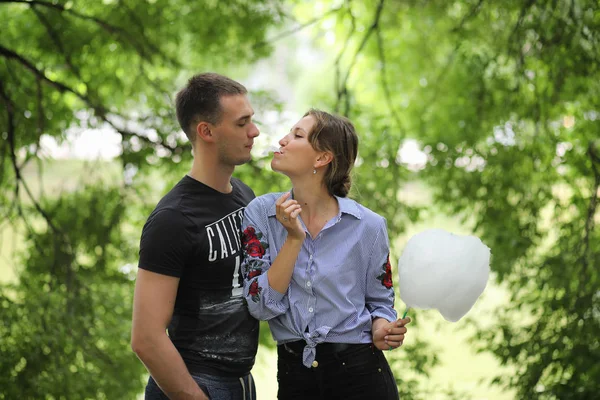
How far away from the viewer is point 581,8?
429 cm

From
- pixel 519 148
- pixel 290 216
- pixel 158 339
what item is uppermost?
pixel 519 148

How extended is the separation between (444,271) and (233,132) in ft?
2.53

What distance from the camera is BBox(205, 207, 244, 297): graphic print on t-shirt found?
6.80 ft

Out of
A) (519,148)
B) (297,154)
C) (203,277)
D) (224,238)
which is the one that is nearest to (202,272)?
(203,277)

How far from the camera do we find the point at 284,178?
5.08 m

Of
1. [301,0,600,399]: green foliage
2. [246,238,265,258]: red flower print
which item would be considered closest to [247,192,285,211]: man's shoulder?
[246,238,265,258]: red flower print

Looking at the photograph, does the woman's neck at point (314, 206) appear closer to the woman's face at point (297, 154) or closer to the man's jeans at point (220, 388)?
the woman's face at point (297, 154)

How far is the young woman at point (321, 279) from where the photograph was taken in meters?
2.05

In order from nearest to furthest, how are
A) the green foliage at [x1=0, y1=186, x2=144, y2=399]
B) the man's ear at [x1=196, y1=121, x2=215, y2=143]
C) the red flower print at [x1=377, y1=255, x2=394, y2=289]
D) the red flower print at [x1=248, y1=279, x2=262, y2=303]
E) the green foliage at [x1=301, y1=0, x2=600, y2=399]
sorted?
the red flower print at [x1=248, y1=279, x2=262, y2=303] < the red flower print at [x1=377, y1=255, x2=394, y2=289] < the man's ear at [x1=196, y1=121, x2=215, y2=143] < the green foliage at [x1=301, y1=0, x2=600, y2=399] < the green foliage at [x1=0, y1=186, x2=144, y2=399]

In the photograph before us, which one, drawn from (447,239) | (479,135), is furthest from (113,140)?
(447,239)

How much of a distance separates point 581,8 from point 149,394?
3.43 metres

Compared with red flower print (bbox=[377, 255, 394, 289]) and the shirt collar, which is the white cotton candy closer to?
red flower print (bbox=[377, 255, 394, 289])

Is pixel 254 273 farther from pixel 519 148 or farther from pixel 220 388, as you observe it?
pixel 519 148

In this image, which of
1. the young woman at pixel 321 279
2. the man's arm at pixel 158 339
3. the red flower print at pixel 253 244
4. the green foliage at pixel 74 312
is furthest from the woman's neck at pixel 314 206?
the green foliage at pixel 74 312
